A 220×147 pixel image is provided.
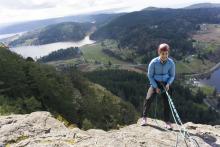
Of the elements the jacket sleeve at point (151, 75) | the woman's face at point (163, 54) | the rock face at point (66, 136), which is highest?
the woman's face at point (163, 54)

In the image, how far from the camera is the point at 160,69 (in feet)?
51.0

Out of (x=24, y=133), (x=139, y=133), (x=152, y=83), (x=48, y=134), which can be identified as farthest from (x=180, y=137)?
(x=24, y=133)

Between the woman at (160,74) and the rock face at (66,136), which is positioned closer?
the rock face at (66,136)

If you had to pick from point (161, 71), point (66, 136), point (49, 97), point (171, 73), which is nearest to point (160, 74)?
point (161, 71)

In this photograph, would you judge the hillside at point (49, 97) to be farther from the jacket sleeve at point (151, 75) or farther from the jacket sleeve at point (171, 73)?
the jacket sleeve at point (171, 73)

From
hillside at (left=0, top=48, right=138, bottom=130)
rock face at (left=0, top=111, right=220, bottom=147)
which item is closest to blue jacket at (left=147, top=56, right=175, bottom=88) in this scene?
rock face at (left=0, top=111, right=220, bottom=147)

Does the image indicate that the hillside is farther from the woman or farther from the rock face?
the woman

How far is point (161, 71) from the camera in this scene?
15.6 metres

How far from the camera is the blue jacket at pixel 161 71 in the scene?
50.4 feet

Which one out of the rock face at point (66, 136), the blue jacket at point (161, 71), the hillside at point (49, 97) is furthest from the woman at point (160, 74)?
the hillside at point (49, 97)

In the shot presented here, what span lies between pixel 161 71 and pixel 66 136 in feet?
17.2

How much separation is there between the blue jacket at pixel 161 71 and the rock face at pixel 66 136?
91.8 inches

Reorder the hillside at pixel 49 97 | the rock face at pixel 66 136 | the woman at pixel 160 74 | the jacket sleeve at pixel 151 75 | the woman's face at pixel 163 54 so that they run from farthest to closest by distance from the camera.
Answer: the hillside at pixel 49 97 → the jacket sleeve at pixel 151 75 → the woman at pixel 160 74 → the woman's face at pixel 163 54 → the rock face at pixel 66 136

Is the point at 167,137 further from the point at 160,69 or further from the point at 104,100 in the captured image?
the point at 104,100
